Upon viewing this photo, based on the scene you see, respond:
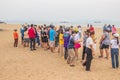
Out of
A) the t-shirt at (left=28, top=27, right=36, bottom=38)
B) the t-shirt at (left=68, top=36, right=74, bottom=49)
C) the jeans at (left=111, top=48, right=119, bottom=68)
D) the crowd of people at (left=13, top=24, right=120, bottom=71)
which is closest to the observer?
the crowd of people at (left=13, top=24, right=120, bottom=71)

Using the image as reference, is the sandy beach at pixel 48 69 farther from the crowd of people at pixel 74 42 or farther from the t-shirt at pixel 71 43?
the t-shirt at pixel 71 43

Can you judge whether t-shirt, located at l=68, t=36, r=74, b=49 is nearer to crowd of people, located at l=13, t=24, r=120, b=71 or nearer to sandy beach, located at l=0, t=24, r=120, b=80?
crowd of people, located at l=13, t=24, r=120, b=71

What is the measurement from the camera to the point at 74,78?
1005 centimetres

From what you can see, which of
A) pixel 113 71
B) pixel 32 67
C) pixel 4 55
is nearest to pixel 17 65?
pixel 32 67

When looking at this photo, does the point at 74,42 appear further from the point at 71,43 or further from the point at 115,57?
the point at 115,57

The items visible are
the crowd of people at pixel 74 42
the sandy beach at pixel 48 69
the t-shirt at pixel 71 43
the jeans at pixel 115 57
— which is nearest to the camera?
the sandy beach at pixel 48 69

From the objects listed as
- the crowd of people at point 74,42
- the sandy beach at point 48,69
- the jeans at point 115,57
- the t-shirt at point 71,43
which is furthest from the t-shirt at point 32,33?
the jeans at point 115,57

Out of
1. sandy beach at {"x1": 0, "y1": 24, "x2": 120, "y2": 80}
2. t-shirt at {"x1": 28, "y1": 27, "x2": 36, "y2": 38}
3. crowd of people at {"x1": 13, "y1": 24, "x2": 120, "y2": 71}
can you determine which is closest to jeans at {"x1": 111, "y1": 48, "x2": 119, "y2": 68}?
crowd of people at {"x1": 13, "y1": 24, "x2": 120, "y2": 71}

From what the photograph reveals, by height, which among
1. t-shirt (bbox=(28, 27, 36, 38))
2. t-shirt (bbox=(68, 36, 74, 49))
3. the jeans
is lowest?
the jeans

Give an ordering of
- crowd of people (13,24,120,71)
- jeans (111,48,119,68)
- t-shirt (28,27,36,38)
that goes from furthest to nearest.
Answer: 1. t-shirt (28,27,36,38)
2. jeans (111,48,119,68)
3. crowd of people (13,24,120,71)

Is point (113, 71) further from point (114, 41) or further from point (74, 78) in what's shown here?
point (74, 78)

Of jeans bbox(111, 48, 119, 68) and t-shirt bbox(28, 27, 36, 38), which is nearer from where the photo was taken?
jeans bbox(111, 48, 119, 68)

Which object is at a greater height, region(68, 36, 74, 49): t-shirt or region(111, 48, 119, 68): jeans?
region(68, 36, 74, 49): t-shirt

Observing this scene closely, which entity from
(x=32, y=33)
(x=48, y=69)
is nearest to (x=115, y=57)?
(x=48, y=69)
